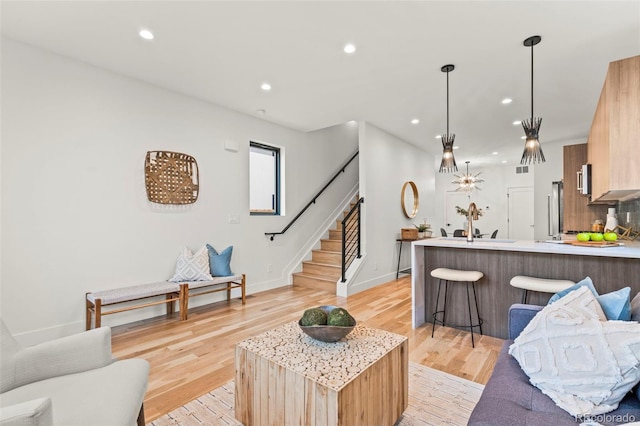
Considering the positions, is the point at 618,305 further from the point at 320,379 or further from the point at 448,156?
the point at 448,156

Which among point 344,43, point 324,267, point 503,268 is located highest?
point 344,43

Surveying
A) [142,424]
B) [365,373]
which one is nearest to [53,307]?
[142,424]

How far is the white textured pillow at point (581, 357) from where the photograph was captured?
48.9 inches

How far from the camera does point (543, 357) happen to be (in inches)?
56.9

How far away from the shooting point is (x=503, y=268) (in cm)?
318

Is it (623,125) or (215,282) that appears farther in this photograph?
(215,282)

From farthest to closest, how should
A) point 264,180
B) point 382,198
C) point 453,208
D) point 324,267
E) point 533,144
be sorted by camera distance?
A: point 453,208 < point 382,198 < point 324,267 < point 264,180 < point 533,144

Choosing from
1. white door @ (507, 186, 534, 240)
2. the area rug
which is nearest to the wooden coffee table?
the area rug

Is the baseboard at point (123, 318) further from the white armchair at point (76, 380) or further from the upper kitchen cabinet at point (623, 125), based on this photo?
the upper kitchen cabinet at point (623, 125)

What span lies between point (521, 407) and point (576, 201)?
5738 mm

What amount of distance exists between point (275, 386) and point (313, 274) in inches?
154

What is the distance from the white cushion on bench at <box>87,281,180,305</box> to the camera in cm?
308

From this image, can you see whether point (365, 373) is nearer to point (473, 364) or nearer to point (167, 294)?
point (473, 364)

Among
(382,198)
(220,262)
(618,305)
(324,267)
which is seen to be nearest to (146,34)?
(220,262)
